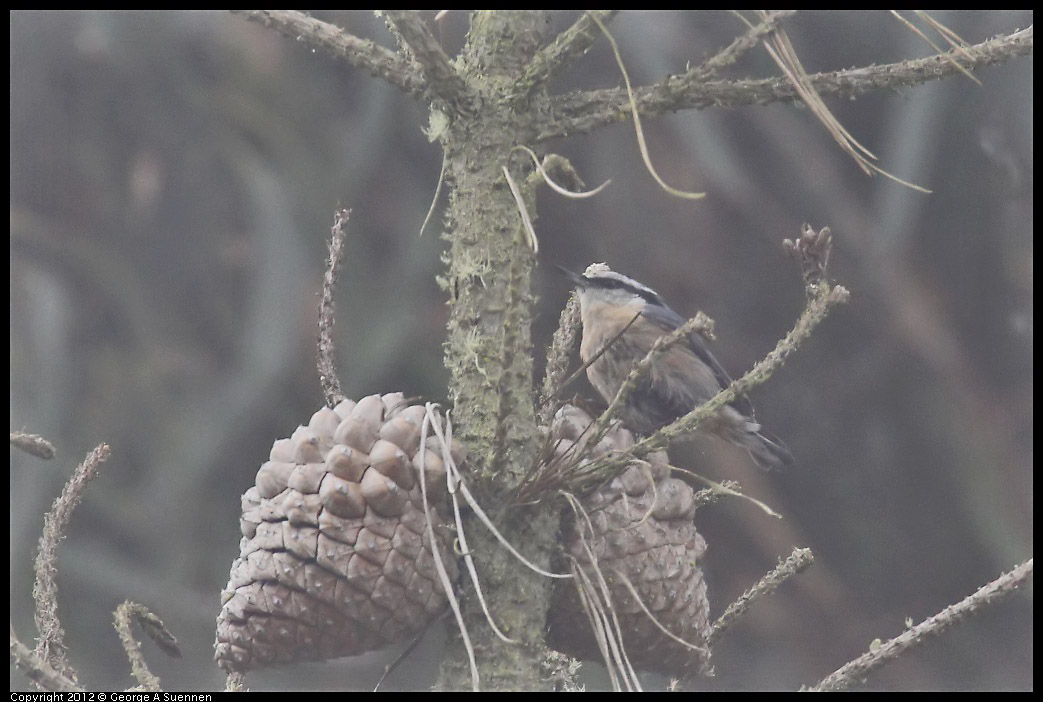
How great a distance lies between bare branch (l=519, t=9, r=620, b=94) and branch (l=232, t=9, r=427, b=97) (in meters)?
0.07

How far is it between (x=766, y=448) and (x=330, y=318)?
694mm

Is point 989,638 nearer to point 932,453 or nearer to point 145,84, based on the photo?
point 932,453

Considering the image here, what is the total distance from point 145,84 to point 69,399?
0.57 m

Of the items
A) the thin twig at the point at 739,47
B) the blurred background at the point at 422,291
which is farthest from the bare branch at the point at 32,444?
the blurred background at the point at 422,291

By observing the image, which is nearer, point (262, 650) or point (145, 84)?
point (262, 650)

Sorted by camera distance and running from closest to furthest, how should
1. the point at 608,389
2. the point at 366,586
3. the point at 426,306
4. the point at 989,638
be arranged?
the point at 366,586 < the point at 608,389 < the point at 426,306 < the point at 989,638

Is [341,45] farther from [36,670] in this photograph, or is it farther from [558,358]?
[36,670]

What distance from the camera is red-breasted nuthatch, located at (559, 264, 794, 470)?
98 centimetres

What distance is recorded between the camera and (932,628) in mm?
605

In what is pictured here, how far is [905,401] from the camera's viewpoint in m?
1.99

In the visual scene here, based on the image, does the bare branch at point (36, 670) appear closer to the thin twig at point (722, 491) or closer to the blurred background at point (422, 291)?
the thin twig at point (722, 491)

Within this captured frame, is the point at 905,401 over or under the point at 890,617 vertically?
over

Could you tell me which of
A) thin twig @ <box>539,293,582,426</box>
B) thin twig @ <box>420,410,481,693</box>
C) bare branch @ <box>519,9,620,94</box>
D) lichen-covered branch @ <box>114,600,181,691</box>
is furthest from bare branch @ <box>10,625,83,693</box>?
bare branch @ <box>519,9,620,94</box>
